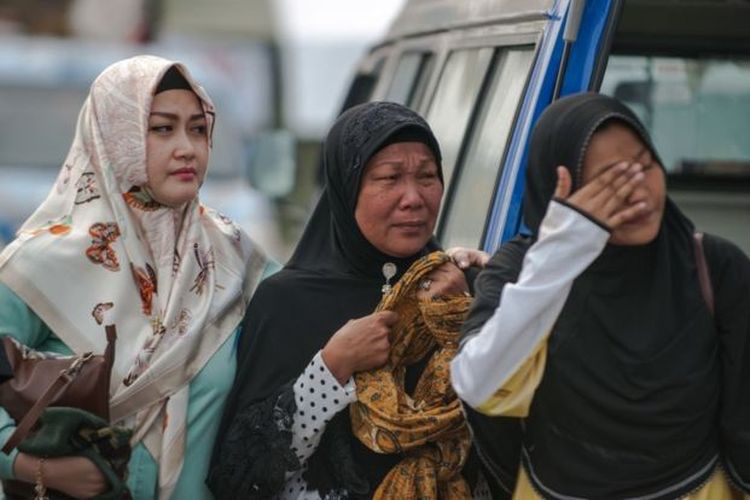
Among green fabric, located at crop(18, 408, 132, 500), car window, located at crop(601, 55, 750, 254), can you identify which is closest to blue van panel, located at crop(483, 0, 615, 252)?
green fabric, located at crop(18, 408, 132, 500)

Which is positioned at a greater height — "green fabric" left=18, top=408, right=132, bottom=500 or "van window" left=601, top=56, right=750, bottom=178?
"van window" left=601, top=56, right=750, bottom=178

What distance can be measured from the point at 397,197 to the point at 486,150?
1.11 m

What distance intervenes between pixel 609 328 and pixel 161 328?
117 cm

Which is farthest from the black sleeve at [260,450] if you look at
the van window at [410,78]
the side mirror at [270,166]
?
the side mirror at [270,166]

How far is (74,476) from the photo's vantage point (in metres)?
3.83

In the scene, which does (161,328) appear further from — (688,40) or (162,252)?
(688,40)

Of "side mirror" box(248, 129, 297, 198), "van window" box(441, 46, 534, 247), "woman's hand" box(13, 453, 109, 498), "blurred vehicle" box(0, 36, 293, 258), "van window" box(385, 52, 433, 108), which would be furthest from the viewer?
"blurred vehicle" box(0, 36, 293, 258)

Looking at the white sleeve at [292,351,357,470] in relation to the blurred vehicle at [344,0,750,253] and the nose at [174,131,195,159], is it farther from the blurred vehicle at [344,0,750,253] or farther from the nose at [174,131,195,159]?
the blurred vehicle at [344,0,750,253]

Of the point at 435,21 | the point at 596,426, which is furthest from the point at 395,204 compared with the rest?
the point at 435,21

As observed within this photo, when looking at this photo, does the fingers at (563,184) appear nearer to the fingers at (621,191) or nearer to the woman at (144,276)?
the fingers at (621,191)

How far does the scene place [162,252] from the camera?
422 cm

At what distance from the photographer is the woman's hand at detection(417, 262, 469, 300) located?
3.76 m

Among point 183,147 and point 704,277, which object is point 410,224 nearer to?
point 183,147

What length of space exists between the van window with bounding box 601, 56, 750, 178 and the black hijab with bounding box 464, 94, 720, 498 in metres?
3.26
